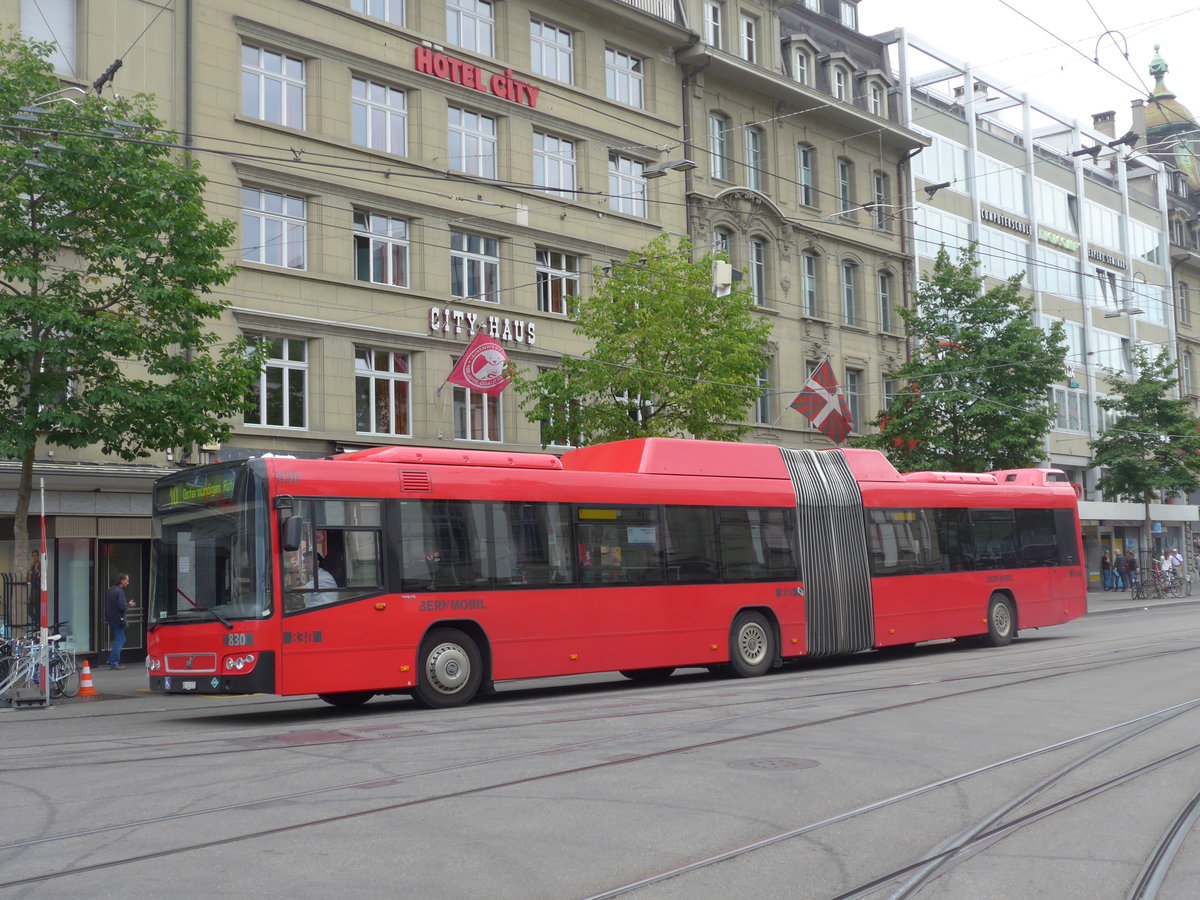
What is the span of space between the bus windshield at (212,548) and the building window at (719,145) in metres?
25.1

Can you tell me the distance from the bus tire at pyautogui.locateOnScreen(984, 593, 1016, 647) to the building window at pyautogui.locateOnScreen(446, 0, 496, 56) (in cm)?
1668

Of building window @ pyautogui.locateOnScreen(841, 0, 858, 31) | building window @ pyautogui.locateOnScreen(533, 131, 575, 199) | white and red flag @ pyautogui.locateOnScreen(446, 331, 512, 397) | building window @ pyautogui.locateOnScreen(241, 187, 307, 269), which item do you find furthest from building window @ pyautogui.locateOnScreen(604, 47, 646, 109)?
building window @ pyautogui.locateOnScreen(841, 0, 858, 31)

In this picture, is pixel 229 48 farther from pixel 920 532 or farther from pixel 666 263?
pixel 920 532

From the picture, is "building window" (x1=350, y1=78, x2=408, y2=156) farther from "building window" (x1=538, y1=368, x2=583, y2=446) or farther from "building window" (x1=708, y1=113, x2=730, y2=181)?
"building window" (x1=708, y1=113, x2=730, y2=181)

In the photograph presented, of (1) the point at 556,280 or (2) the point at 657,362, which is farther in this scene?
(1) the point at 556,280

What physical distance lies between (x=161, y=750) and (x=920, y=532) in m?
13.5

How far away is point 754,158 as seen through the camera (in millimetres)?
38969

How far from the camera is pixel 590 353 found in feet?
91.2

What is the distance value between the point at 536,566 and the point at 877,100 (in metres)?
32.9

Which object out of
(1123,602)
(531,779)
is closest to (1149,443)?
(1123,602)

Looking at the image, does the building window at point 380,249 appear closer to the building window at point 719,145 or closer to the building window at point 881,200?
the building window at point 719,145

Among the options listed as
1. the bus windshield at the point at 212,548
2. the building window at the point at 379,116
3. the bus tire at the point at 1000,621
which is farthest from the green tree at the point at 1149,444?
the bus windshield at the point at 212,548

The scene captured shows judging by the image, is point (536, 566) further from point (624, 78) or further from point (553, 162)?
point (624, 78)

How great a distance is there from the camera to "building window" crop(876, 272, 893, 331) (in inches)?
1727
